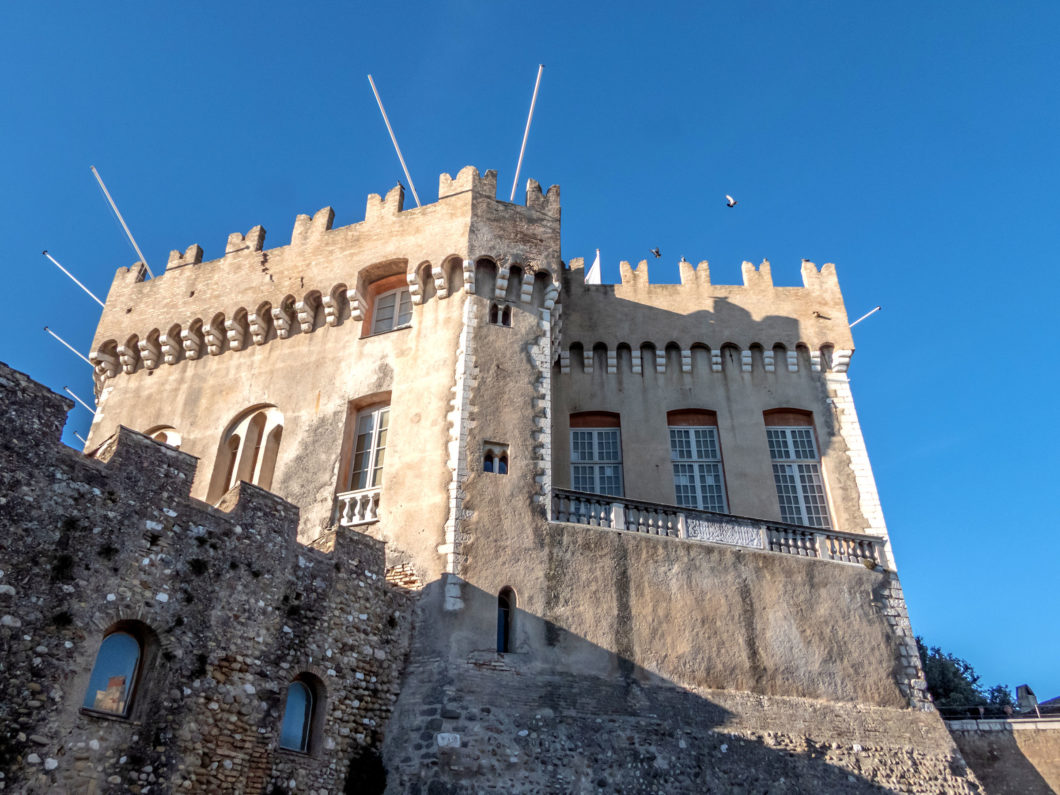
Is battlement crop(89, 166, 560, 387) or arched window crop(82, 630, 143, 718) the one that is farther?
battlement crop(89, 166, 560, 387)

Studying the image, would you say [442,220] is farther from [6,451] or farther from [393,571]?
[6,451]

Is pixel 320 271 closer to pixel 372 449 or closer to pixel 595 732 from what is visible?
pixel 372 449

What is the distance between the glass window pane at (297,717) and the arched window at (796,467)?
34.5 ft

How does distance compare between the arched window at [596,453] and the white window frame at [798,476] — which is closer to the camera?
the white window frame at [798,476]

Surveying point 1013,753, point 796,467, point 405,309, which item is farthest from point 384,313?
point 1013,753

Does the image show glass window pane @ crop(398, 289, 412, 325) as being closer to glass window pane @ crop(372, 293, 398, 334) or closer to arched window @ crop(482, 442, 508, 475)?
glass window pane @ crop(372, 293, 398, 334)

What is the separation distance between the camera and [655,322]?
21.0 metres

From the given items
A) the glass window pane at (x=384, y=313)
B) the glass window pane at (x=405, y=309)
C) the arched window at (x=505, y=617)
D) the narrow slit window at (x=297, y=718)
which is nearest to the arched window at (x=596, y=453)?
the glass window pane at (x=405, y=309)

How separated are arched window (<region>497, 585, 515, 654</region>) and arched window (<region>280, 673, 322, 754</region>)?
9.28ft

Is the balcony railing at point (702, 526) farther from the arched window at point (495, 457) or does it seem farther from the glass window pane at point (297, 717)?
the glass window pane at point (297, 717)

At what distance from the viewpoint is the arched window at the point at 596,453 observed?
19.2 meters

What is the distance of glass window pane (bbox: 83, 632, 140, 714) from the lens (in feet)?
32.4

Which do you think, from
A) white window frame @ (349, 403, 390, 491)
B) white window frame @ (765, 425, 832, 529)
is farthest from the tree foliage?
white window frame @ (349, 403, 390, 491)

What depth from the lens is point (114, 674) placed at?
10.1m
